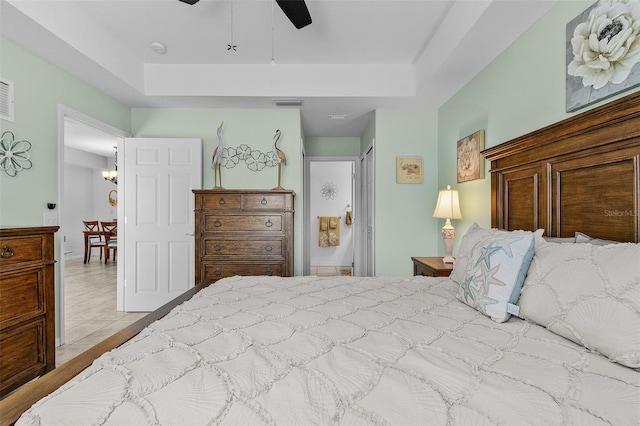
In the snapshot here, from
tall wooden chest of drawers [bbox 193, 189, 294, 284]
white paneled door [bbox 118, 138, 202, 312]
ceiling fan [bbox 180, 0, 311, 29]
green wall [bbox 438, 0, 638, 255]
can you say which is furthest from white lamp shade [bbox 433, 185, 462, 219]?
white paneled door [bbox 118, 138, 202, 312]

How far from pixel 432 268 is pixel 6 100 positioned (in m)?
3.42

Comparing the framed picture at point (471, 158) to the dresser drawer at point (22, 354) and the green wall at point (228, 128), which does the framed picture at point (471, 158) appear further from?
the dresser drawer at point (22, 354)

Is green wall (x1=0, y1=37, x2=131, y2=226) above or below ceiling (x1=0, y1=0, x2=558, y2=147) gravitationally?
below

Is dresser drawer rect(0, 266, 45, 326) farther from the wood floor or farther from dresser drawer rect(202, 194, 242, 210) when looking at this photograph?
dresser drawer rect(202, 194, 242, 210)

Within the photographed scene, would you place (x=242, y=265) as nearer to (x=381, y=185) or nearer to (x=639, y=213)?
(x=381, y=185)

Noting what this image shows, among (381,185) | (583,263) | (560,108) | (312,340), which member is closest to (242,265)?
(381,185)

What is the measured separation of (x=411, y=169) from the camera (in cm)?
346

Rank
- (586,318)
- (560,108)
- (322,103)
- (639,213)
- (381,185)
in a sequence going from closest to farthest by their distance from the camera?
(586,318) < (639,213) < (560,108) < (322,103) < (381,185)

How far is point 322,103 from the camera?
3.26m

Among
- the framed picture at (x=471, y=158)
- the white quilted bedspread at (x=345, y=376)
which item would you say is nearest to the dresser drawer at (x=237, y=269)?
the white quilted bedspread at (x=345, y=376)

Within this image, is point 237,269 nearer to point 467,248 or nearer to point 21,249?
point 21,249

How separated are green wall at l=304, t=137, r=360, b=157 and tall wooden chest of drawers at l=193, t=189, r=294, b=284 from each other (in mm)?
2092

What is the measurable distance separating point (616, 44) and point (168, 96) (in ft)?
11.5

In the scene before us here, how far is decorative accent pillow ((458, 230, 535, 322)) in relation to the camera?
114 centimetres
